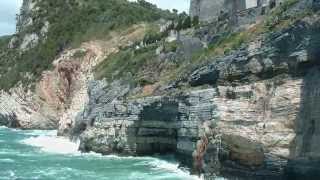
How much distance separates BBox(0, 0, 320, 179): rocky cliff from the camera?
2911cm

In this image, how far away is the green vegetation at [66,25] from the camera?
101875 mm

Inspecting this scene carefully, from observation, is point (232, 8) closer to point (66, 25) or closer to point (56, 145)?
point (56, 145)

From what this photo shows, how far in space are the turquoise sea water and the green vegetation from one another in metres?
47.3

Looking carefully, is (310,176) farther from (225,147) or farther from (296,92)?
(225,147)

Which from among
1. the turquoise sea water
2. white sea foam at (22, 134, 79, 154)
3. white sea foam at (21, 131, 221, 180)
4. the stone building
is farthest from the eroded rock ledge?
white sea foam at (22, 134, 79, 154)

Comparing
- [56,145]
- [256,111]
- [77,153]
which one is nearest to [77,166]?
[77,153]

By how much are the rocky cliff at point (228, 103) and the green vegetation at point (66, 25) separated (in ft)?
133

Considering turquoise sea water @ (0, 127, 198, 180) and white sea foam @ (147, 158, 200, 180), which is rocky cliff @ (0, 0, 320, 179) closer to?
white sea foam @ (147, 158, 200, 180)

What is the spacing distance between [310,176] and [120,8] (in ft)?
299

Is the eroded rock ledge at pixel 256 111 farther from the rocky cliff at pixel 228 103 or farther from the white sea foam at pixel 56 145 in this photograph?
the white sea foam at pixel 56 145

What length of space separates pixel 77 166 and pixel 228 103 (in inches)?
557

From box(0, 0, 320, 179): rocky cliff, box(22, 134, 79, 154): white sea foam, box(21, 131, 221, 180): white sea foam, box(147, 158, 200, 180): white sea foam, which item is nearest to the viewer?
box(0, 0, 320, 179): rocky cliff

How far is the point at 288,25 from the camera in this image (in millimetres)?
32625

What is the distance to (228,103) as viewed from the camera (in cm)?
3378
